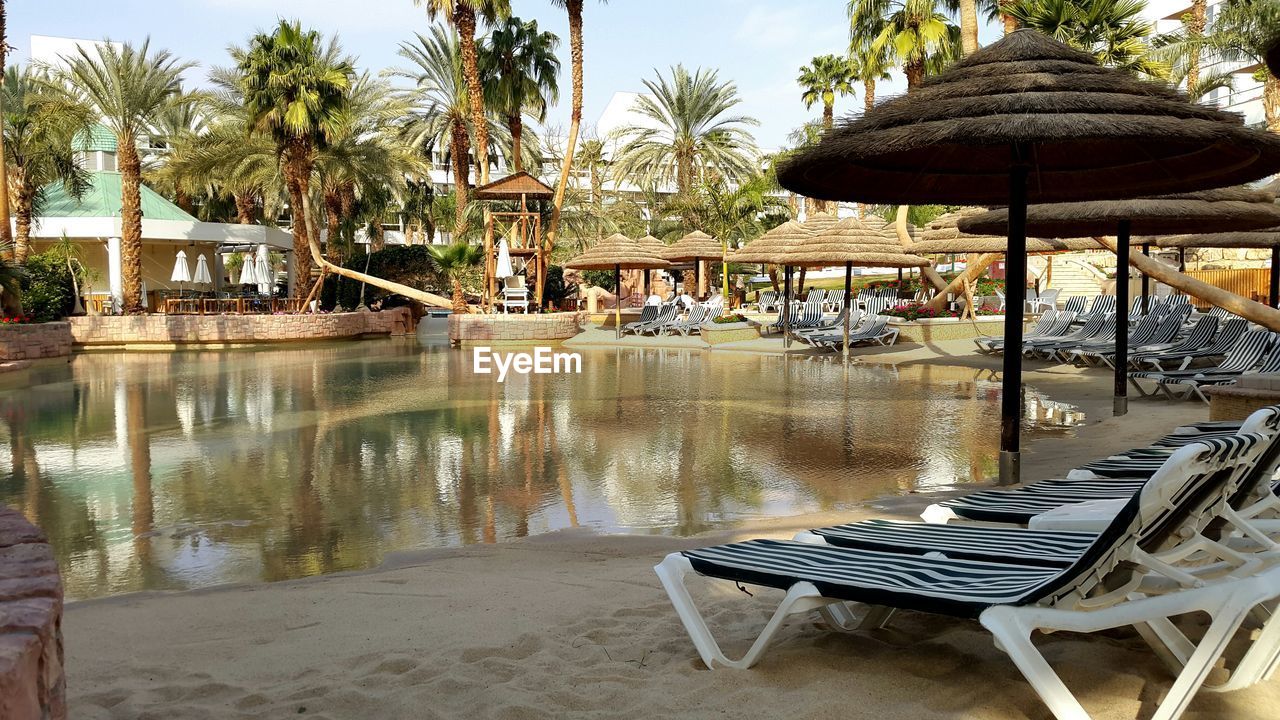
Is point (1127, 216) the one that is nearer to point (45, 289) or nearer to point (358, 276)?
point (358, 276)

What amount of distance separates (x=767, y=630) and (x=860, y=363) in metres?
15.8


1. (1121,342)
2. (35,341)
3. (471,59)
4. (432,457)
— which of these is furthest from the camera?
(471,59)

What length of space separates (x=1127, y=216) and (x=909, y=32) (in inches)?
684

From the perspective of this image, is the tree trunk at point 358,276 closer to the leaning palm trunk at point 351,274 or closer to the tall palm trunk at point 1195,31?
the leaning palm trunk at point 351,274

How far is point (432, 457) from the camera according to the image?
9.09 m

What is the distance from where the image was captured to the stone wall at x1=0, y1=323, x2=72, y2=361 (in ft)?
67.0

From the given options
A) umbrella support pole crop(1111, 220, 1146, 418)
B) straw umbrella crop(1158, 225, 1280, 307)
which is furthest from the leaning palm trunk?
umbrella support pole crop(1111, 220, 1146, 418)

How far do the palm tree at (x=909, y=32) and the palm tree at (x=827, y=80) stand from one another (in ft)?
35.9

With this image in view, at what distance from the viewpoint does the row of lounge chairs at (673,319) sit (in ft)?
82.6

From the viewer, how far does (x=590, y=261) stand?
2783 centimetres

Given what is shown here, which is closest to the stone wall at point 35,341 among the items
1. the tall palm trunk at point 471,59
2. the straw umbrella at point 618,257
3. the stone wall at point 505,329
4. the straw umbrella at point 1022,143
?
the stone wall at point 505,329

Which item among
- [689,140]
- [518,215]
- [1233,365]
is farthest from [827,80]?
[1233,365]

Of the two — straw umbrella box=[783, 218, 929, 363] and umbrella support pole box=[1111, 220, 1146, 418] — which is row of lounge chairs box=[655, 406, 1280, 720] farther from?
straw umbrella box=[783, 218, 929, 363]

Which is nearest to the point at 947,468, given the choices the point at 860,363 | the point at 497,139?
the point at 860,363
